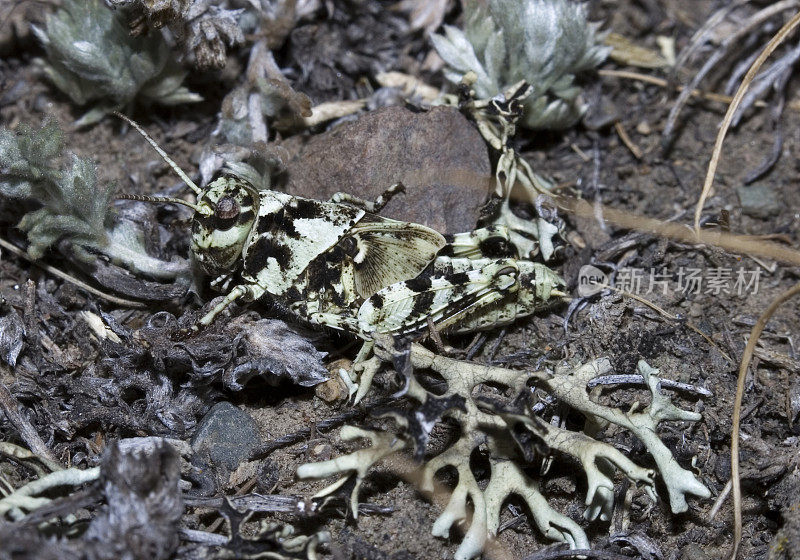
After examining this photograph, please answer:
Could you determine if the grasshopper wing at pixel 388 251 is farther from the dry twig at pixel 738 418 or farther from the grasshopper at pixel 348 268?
the dry twig at pixel 738 418

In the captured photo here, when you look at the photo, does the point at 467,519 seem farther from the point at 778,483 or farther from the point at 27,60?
the point at 27,60

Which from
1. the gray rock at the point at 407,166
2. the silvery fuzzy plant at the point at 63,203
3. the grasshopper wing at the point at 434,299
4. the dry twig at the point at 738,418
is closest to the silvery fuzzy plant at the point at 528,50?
the gray rock at the point at 407,166

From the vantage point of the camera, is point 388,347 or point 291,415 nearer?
point 388,347

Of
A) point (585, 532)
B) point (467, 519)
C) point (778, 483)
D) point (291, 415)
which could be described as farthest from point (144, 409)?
point (778, 483)

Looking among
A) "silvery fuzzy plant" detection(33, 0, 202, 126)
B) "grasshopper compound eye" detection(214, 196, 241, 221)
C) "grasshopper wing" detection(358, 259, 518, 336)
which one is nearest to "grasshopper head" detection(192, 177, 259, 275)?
"grasshopper compound eye" detection(214, 196, 241, 221)

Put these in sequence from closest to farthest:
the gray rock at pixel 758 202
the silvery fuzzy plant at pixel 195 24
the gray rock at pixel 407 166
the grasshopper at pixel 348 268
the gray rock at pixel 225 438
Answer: the gray rock at pixel 225 438
the grasshopper at pixel 348 268
the silvery fuzzy plant at pixel 195 24
the gray rock at pixel 407 166
the gray rock at pixel 758 202

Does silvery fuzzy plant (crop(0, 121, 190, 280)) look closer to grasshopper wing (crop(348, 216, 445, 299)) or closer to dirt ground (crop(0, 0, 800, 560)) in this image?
dirt ground (crop(0, 0, 800, 560))

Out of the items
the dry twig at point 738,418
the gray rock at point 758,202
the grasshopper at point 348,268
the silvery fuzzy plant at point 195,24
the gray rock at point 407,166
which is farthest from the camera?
the gray rock at point 758,202
